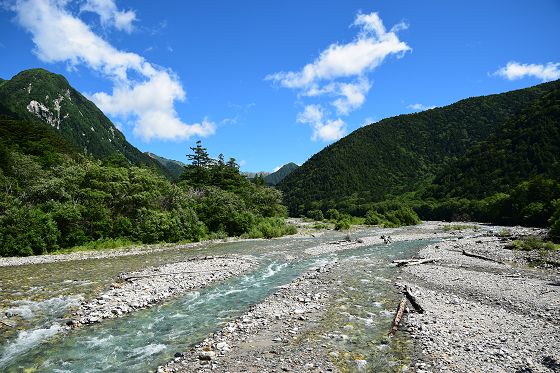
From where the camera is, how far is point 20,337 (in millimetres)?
13328

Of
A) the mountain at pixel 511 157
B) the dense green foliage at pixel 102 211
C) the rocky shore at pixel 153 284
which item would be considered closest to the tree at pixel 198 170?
the dense green foliage at pixel 102 211

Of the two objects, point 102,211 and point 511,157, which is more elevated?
point 511,157

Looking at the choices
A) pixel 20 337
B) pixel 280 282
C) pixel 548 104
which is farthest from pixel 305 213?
pixel 20 337

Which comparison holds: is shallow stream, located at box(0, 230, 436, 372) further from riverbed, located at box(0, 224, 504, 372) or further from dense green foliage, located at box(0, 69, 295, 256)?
dense green foliage, located at box(0, 69, 295, 256)

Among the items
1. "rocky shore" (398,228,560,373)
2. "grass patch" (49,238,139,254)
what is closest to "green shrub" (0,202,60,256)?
"grass patch" (49,238,139,254)

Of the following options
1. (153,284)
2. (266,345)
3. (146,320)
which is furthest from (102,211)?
(266,345)

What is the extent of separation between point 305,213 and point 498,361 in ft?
557

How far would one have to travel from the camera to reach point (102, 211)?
43.9 metres

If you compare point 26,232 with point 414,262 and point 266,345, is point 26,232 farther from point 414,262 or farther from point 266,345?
point 414,262

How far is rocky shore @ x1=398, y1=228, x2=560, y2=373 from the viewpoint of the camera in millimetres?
10688

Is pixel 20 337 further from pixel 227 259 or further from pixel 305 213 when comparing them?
pixel 305 213

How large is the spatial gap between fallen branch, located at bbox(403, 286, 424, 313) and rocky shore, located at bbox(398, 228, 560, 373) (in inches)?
13.5

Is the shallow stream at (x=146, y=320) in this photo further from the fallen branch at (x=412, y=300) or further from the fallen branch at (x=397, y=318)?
the fallen branch at (x=412, y=300)

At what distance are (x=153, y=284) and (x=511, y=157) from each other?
17101 cm
